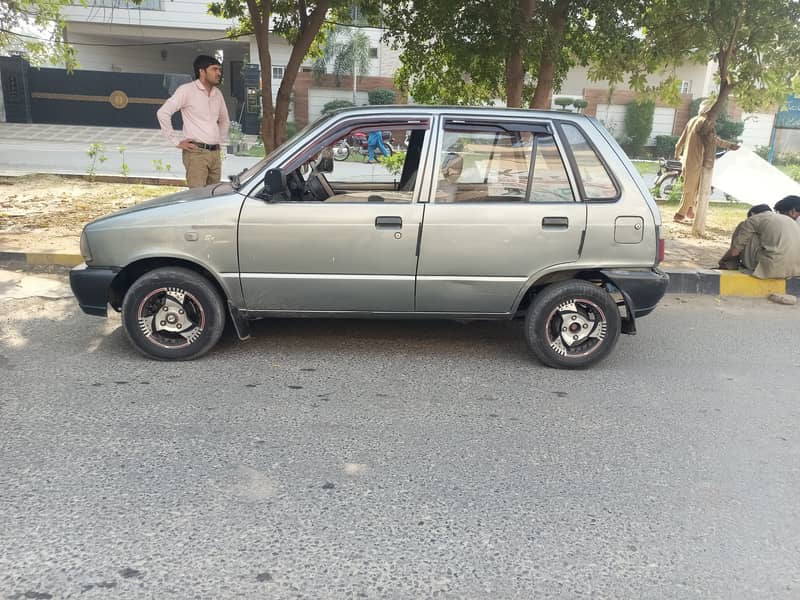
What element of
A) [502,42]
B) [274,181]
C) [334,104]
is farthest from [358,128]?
[334,104]

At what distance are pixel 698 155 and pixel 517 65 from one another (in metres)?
3.39

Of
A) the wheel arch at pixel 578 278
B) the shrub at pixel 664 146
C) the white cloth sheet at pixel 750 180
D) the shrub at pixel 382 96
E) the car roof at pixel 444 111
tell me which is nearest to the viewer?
the car roof at pixel 444 111

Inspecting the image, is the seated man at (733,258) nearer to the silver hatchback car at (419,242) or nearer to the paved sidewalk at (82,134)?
the silver hatchback car at (419,242)

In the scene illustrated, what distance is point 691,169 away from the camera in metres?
10.6

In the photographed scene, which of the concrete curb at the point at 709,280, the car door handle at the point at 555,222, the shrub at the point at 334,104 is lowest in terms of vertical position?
the concrete curb at the point at 709,280

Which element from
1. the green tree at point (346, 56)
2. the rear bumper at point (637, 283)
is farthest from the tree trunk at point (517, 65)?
the green tree at point (346, 56)

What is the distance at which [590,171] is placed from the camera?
477cm

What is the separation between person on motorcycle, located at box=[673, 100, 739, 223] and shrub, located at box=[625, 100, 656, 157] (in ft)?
67.8

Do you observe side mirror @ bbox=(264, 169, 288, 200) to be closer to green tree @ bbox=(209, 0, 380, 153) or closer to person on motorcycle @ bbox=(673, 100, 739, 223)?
green tree @ bbox=(209, 0, 380, 153)

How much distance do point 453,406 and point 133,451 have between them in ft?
5.96

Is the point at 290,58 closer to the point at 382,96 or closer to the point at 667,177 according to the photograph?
the point at 667,177

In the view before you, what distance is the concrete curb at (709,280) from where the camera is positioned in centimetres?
727

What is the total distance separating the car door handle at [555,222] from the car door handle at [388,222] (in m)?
0.96

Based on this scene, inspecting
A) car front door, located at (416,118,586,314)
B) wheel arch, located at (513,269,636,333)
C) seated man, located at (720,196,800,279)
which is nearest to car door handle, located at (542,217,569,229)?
car front door, located at (416,118,586,314)
